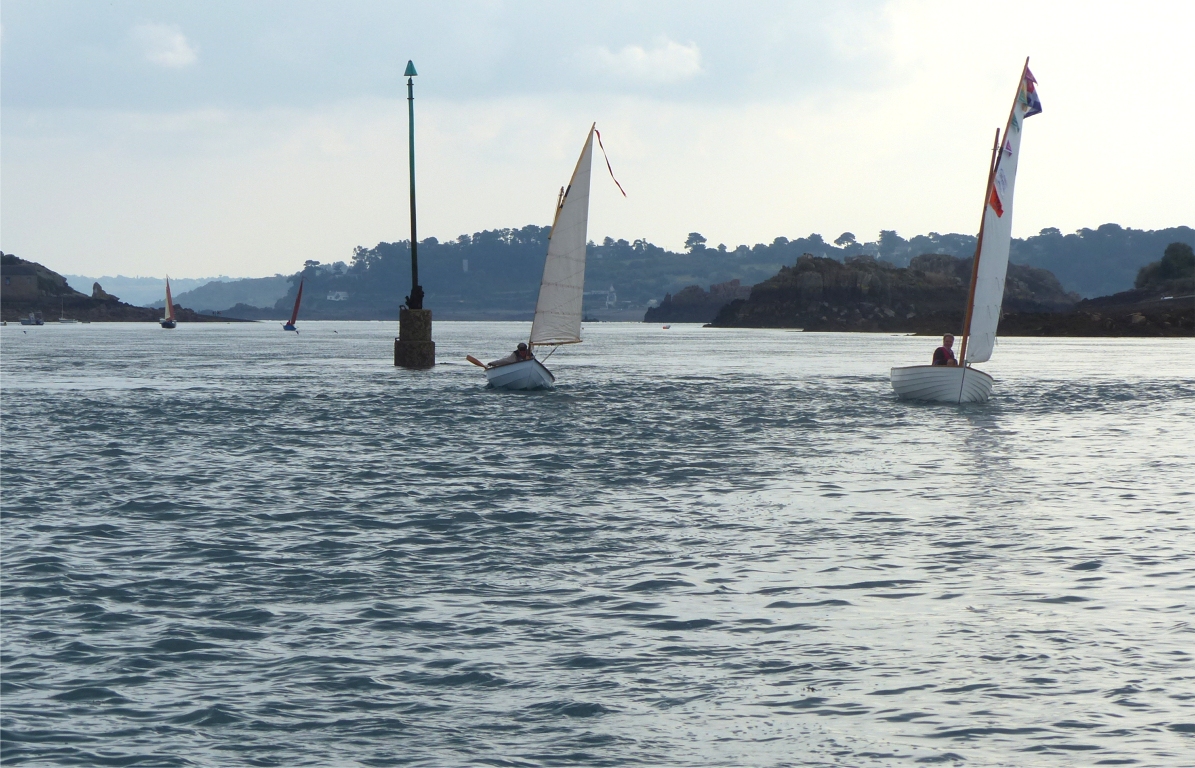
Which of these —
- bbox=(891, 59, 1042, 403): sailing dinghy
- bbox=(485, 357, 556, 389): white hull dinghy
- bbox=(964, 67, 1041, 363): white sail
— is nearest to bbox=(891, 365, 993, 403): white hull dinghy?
bbox=(891, 59, 1042, 403): sailing dinghy

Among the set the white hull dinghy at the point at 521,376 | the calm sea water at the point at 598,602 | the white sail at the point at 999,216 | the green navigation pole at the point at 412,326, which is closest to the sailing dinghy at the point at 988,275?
the white sail at the point at 999,216

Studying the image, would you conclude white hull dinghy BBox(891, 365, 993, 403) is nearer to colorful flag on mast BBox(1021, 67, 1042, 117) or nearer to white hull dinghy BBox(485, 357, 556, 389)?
colorful flag on mast BBox(1021, 67, 1042, 117)

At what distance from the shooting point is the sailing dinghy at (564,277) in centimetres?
5206

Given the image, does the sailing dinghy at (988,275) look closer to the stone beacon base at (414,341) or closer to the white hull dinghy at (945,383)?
the white hull dinghy at (945,383)

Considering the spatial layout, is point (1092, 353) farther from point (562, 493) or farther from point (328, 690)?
point (328, 690)

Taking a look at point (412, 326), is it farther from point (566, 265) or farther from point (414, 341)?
point (566, 265)

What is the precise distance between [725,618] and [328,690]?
463 centimetres

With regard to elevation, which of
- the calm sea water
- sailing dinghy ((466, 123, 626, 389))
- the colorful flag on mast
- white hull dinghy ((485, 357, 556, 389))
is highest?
the colorful flag on mast

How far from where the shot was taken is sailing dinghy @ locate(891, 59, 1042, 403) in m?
44.2

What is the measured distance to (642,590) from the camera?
15125 mm

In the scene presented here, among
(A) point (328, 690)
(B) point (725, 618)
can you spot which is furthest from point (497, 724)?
(B) point (725, 618)

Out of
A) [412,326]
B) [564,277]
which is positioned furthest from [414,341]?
[564,277]

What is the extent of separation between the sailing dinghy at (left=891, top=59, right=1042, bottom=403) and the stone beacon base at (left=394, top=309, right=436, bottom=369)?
32.9m

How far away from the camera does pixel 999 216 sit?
44.9 m
